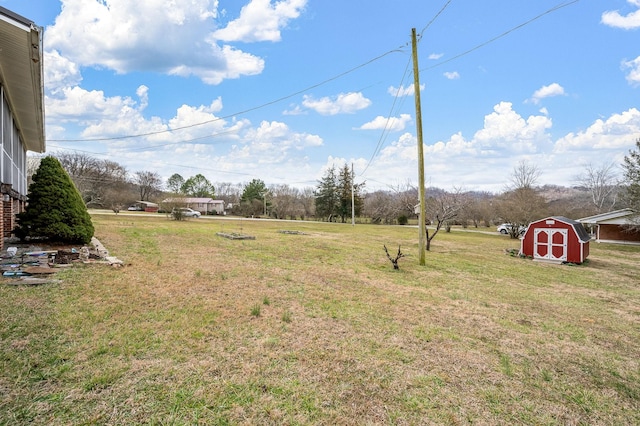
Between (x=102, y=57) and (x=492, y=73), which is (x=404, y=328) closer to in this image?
(x=492, y=73)

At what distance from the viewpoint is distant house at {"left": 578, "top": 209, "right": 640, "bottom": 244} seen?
77.2 ft

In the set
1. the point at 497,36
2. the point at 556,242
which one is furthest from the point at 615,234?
the point at 497,36

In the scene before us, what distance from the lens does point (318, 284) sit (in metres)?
7.30

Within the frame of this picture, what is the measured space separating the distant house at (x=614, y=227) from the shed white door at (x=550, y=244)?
1269 cm

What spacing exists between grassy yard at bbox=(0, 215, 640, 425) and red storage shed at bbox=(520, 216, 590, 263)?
7.29m

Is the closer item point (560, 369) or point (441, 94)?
point (560, 369)

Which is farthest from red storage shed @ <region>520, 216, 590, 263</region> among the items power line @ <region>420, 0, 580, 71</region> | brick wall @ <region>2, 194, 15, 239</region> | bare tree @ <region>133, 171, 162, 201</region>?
bare tree @ <region>133, 171, 162, 201</region>

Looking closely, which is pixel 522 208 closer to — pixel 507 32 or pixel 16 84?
pixel 507 32

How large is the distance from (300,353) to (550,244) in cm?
1531

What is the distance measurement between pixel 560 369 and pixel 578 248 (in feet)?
42.4

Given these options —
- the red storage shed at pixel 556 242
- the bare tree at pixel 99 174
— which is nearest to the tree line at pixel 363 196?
the bare tree at pixel 99 174

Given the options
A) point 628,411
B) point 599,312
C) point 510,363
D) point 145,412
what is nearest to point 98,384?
point 145,412

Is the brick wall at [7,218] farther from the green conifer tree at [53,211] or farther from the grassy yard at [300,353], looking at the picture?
the grassy yard at [300,353]

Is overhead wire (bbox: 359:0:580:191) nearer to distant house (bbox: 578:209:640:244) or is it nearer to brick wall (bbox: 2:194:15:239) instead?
brick wall (bbox: 2:194:15:239)
